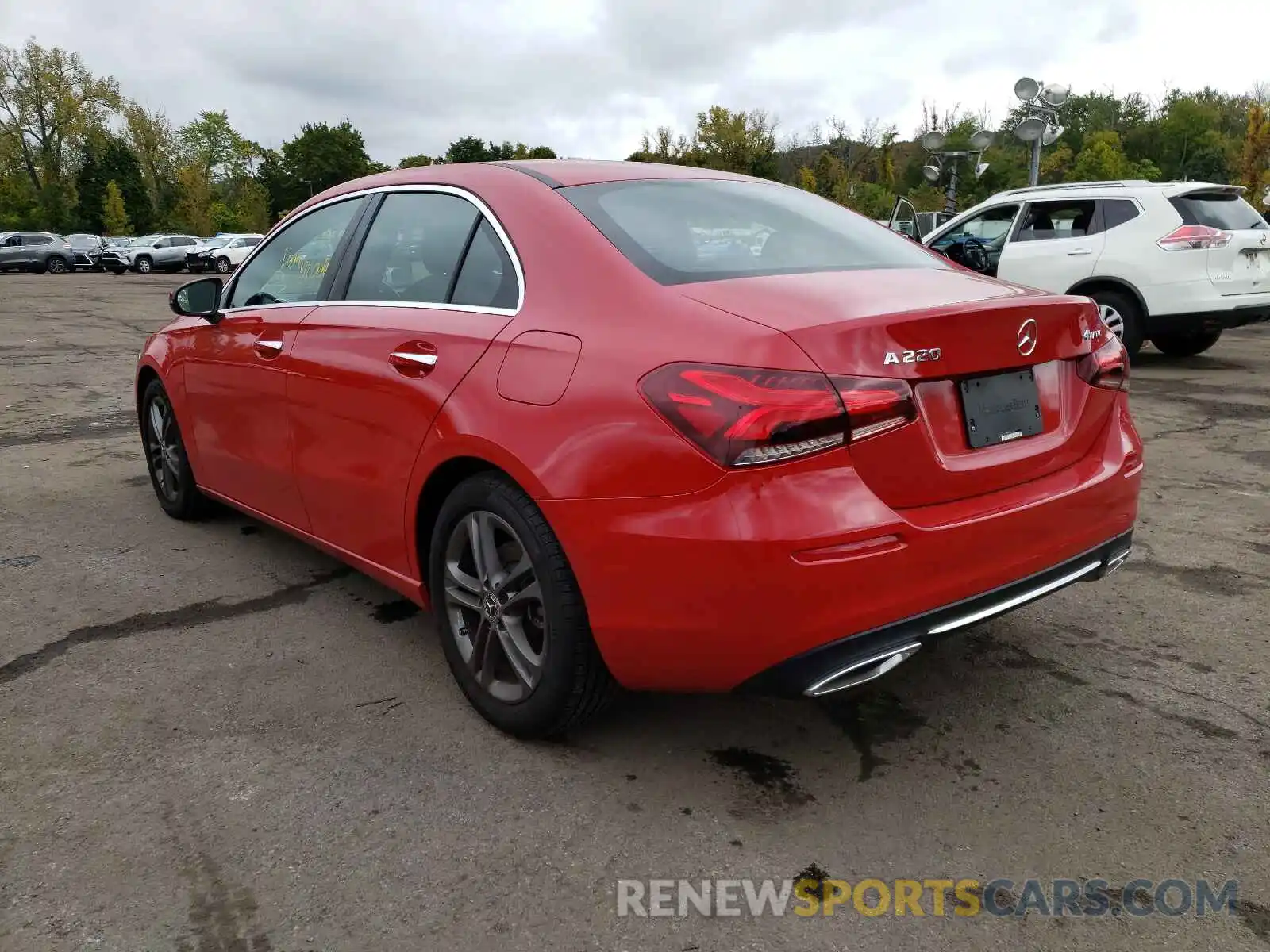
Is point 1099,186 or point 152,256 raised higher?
point 1099,186

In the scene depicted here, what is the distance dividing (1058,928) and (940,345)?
1.26 metres

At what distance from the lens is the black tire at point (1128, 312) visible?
31.7 feet

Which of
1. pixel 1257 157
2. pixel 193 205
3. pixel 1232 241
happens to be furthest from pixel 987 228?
pixel 193 205

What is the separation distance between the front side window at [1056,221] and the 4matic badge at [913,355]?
29.0 ft

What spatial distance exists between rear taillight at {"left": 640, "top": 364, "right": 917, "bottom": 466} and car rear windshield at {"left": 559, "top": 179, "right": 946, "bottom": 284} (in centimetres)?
45

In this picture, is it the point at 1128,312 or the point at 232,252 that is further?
the point at 232,252

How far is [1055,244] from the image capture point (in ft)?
33.7

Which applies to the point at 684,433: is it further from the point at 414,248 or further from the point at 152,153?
the point at 152,153

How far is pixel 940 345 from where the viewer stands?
2.32 m

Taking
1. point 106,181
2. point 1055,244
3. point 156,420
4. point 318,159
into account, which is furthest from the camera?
point 318,159

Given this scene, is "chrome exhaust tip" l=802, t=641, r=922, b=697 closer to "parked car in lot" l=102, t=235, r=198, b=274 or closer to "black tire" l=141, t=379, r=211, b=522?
"black tire" l=141, t=379, r=211, b=522

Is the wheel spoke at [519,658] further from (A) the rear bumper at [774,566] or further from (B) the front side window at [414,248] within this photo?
(B) the front side window at [414,248]

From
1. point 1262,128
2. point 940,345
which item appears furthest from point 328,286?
point 1262,128

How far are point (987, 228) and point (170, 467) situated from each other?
31.1 ft
